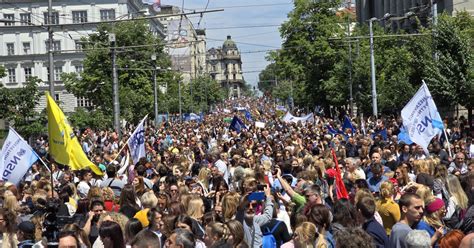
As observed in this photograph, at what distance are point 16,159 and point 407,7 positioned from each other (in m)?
56.6

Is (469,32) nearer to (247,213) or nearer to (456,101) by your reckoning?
(456,101)

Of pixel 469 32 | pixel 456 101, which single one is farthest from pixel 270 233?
pixel 469 32

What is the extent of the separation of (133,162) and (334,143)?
5.88 m

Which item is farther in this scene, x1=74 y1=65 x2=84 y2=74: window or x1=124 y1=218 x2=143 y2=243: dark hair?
x1=74 y1=65 x2=84 y2=74: window

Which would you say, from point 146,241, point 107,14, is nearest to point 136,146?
point 146,241

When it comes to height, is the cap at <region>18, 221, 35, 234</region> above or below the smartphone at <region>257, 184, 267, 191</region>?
below

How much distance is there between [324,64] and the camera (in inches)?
2393

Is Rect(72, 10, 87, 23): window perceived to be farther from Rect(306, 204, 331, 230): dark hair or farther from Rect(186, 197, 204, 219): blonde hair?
Rect(306, 204, 331, 230): dark hair

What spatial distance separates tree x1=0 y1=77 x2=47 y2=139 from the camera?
44.5 m

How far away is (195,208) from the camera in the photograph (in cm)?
1064

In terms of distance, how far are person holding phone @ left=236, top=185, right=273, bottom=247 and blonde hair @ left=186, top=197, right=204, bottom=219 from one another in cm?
59

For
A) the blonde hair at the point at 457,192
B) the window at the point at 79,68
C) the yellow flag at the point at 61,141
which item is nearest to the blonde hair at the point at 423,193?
the blonde hair at the point at 457,192

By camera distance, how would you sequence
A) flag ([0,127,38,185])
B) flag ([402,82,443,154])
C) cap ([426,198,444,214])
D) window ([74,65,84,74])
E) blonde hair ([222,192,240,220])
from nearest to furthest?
cap ([426,198,444,214]) < blonde hair ([222,192,240,220]) < flag ([0,127,38,185]) < flag ([402,82,443,154]) < window ([74,65,84,74])

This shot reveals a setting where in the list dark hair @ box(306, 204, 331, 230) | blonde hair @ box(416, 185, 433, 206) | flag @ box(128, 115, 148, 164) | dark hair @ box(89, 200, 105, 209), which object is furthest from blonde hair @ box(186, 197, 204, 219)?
flag @ box(128, 115, 148, 164)
